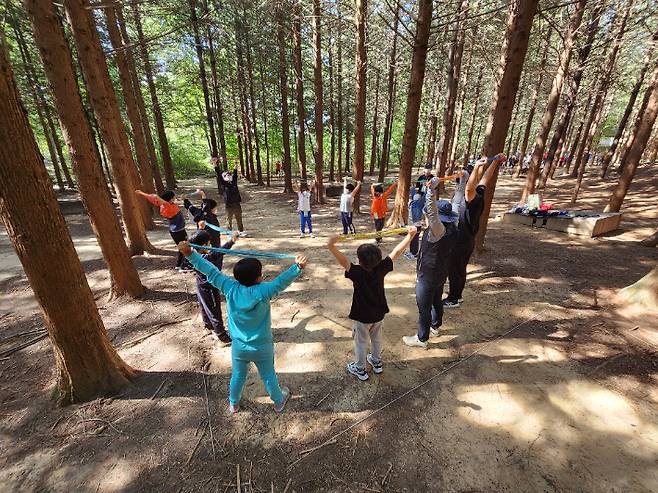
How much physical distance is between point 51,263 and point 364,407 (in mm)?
3982

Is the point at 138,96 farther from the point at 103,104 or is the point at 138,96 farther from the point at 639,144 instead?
the point at 639,144

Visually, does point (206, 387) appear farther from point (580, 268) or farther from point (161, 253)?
point (580, 268)

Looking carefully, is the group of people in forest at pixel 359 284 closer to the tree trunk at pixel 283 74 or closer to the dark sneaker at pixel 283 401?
the dark sneaker at pixel 283 401

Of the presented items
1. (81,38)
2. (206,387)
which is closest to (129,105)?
(81,38)

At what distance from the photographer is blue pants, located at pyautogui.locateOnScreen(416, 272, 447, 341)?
14.1ft

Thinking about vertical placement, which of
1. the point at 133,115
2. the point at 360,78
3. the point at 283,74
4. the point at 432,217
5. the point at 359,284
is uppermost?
the point at 283,74

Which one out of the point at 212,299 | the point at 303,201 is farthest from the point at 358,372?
the point at 303,201

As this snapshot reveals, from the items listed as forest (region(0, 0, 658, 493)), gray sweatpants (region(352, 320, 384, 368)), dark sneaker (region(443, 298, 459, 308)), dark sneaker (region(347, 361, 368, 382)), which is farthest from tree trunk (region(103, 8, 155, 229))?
dark sneaker (region(443, 298, 459, 308))

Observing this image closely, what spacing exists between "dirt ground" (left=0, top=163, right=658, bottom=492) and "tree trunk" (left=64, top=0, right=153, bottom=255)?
3087 millimetres

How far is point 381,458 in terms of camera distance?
3.10 meters

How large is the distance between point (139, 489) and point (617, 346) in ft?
21.6

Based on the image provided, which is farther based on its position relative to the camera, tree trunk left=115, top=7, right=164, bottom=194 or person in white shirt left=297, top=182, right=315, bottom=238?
tree trunk left=115, top=7, right=164, bottom=194

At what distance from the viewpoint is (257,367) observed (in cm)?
329

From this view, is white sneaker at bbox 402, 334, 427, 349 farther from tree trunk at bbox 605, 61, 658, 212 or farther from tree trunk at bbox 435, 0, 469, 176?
tree trunk at bbox 605, 61, 658, 212
